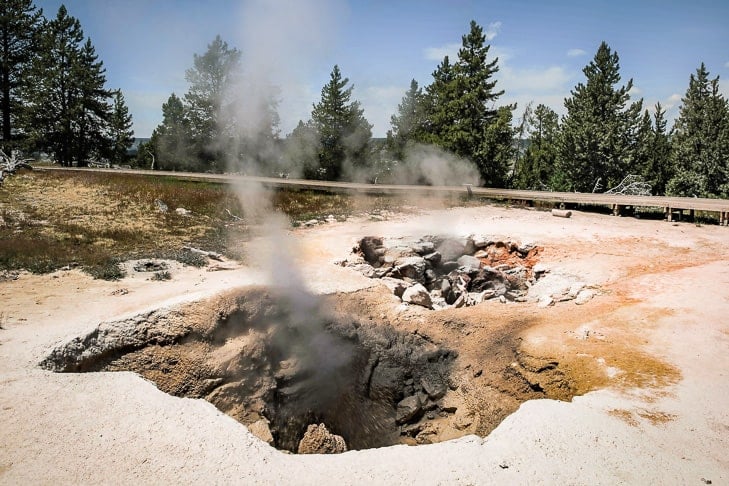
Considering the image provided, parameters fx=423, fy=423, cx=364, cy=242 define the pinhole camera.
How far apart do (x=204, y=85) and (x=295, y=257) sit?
4864 mm

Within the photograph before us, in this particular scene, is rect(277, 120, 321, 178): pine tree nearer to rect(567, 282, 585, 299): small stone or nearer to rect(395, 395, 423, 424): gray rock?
rect(395, 395, 423, 424): gray rock

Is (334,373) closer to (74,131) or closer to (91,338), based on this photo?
(91,338)

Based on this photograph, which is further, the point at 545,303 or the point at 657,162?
the point at 657,162

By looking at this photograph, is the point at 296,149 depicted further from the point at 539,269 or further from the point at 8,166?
the point at 8,166

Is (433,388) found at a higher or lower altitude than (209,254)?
lower

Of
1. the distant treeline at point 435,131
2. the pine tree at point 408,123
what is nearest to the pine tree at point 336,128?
the distant treeline at point 435,131

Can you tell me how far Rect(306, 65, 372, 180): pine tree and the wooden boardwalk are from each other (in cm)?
109

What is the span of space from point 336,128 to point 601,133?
1542 cm

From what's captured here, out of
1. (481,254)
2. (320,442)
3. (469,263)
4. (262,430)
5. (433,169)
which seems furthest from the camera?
(433,169)

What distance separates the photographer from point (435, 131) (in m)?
26.2

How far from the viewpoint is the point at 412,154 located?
25125 millimetres

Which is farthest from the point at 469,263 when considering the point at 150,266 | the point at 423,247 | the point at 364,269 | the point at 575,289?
the point at 150,266

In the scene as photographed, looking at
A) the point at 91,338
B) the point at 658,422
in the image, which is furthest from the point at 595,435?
the point at 91,338

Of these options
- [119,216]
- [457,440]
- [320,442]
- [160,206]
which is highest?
[160,206]
